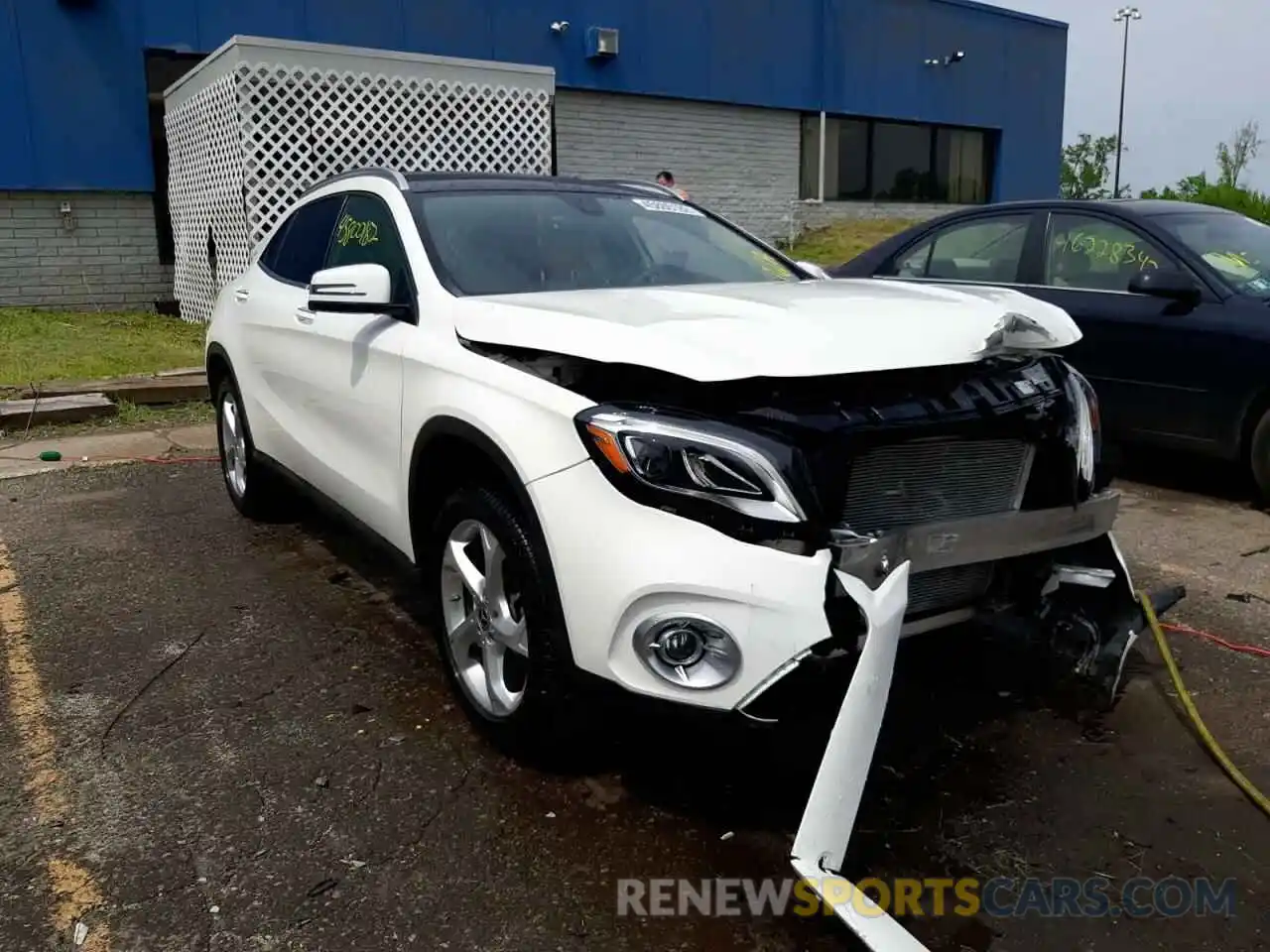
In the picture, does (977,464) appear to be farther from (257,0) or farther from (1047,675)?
(257,0)

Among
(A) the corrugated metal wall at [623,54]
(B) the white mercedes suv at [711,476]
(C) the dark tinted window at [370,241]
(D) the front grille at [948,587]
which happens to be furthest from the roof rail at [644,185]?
(A) the corrugated metal wall at [623,54]

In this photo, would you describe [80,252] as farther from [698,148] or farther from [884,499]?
[884,499]

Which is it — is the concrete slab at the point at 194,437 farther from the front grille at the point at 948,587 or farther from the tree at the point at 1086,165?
the tree at the point at 1086,165

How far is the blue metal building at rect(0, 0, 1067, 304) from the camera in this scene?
43.9 ft

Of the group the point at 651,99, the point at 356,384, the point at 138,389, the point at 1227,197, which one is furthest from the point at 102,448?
the point at 1227,197

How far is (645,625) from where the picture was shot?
247 cm

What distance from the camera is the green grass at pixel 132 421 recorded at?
796cm

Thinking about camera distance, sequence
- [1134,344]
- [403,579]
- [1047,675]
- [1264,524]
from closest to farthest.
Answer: [1047,675] → [403,579] → [1264,524] → [1134,344]

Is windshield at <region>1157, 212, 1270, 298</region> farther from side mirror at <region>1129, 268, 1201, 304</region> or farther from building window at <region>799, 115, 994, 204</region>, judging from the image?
building window at <region>799, 115, 994, 204</region>

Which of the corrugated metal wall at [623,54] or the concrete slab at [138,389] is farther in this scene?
the corrugated metal wall at [623,54]

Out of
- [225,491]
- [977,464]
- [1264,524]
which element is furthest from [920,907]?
[225,491]

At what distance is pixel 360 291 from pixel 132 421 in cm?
577

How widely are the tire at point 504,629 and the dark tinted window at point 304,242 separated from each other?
1.81 metres

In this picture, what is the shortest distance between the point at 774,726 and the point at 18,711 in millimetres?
2538
